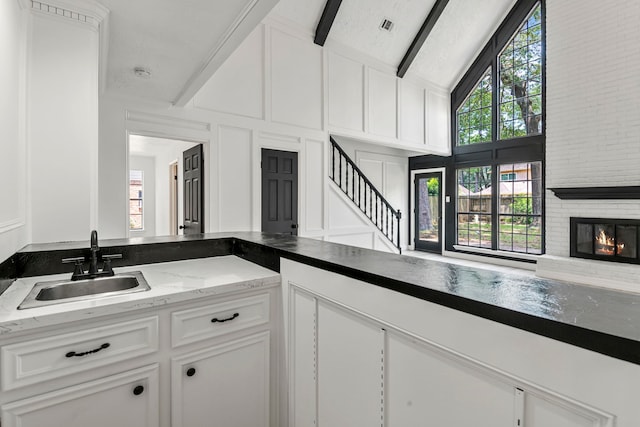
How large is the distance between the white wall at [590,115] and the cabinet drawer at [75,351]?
19.1 ft

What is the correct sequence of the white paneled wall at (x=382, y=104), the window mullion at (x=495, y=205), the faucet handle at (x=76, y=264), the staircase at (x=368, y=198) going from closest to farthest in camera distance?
the faucet handle at (x=76, y=264) < the white paneled wall at (x=382, y=104) < the staircase at (x=368, y=198) < the window mullion at (x=495, y=205)

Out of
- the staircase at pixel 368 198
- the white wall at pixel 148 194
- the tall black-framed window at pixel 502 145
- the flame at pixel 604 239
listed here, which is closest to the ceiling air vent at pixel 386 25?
the staircase at pixel 368 198

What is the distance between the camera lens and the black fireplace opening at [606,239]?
15.0ft

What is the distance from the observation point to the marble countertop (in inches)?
45.9

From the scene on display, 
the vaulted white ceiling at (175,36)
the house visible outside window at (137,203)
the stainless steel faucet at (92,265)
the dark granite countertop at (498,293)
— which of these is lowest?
the stainless steel faucet at (92,265)

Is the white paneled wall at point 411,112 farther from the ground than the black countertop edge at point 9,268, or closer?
farther from the ground

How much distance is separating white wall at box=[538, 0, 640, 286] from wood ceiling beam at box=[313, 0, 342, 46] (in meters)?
3.69

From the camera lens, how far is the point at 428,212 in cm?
806

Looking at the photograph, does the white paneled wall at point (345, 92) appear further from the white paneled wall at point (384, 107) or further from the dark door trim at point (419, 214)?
the dark door trim at point (419, 214)

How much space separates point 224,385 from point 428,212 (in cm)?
727

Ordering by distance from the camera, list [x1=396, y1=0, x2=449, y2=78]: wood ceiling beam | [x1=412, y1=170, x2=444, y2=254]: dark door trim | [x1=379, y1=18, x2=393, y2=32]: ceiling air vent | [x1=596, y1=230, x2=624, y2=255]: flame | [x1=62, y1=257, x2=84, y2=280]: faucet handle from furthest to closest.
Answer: [x1=412, y1=170, x2=444, y2=254]: dark door trim
[x1=396, y1=0, x2=449, y2=78]: wood ceiling beam
[x1=379, y1=18, x2=393, y2=32]: ceiling air vent
[x1=596, y1=230, x2=624, y2=255]: flame
[x1=62, y1=257, x2=84, y2=280]: faucet handle

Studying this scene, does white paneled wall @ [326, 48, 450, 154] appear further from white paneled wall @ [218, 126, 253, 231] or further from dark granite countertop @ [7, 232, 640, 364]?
dark granite countertop @ [7, 232, 640, 364]

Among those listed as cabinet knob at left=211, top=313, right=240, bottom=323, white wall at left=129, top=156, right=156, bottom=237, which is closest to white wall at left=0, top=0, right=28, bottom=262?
cabinet knob at left=211, top=313, right=240, bottom=323

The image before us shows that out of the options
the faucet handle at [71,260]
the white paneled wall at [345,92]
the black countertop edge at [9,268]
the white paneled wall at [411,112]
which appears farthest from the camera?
the white paneled wall at [411,112]
